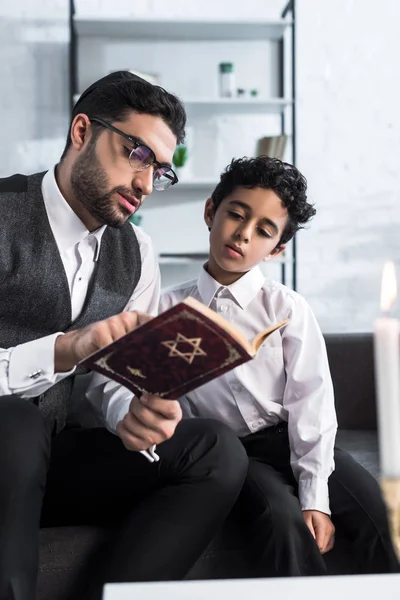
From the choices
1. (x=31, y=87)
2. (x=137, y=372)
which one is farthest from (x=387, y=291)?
(x=31, y=87)

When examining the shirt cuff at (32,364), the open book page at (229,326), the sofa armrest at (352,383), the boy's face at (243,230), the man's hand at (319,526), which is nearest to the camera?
the open book page at (229,326)

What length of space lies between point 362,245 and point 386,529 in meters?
2.12

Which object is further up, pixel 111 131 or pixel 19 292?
pixel 111 131

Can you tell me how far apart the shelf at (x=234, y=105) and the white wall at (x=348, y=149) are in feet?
0.68

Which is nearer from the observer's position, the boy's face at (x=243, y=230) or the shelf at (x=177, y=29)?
the boy's face at (x=243, y=230)

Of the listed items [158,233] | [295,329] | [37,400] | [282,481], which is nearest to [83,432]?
[37,400]

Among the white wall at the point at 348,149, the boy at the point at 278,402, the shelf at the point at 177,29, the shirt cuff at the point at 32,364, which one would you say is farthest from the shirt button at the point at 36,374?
the white wall at the point at 348,149

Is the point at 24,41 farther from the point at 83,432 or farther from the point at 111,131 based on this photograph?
the point at 83,432

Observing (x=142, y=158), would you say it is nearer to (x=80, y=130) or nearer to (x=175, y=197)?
(x=80, y=130)

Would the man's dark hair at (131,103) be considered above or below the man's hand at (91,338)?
above

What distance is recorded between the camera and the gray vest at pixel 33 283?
4.53 feet

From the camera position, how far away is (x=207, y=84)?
3.17 meters

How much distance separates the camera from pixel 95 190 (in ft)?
4.72

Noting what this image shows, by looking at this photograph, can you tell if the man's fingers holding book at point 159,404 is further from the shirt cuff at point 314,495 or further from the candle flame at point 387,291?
the candle flame at point 387,291
